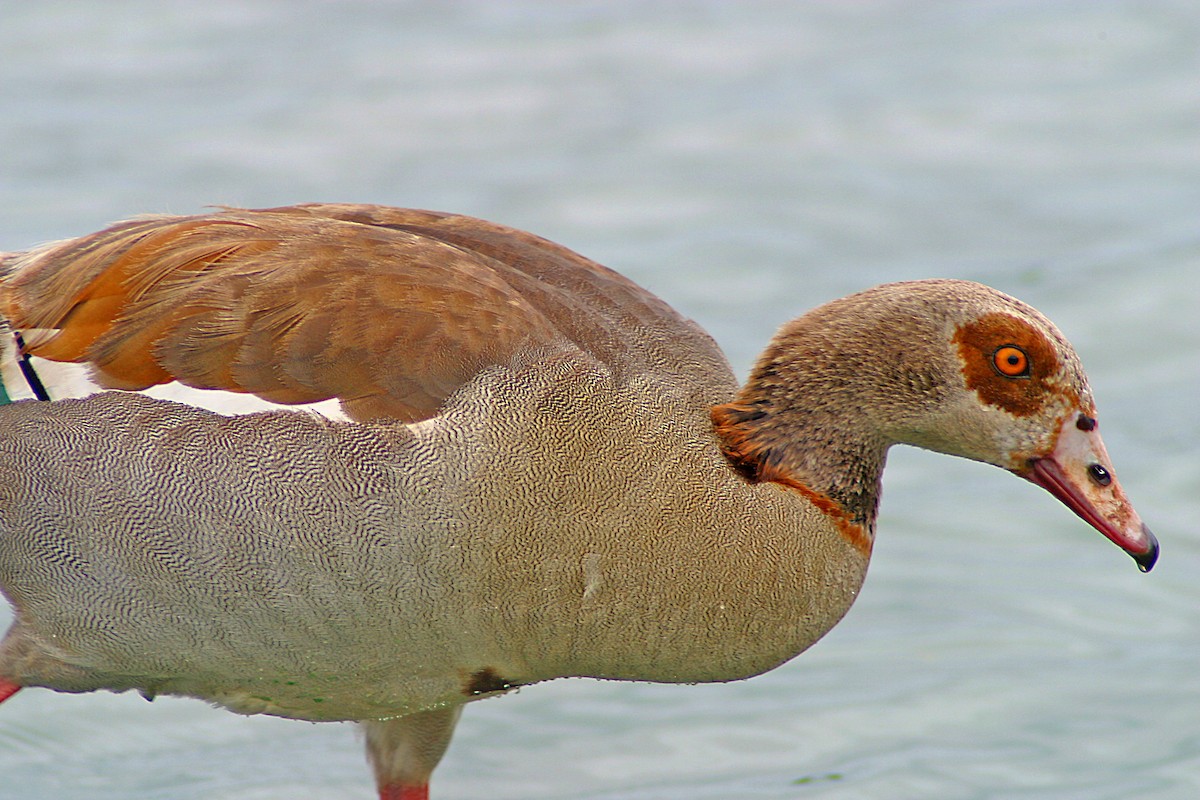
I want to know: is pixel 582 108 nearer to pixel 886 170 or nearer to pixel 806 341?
pixel 886 170

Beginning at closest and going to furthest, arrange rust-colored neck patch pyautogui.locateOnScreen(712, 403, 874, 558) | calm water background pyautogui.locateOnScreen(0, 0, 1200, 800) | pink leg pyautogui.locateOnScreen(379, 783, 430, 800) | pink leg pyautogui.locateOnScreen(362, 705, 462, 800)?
1. rust-colored neck patch pyautogui.locateOnScreen(712, 403, 874, 558)
2. pink leg pyautogui.locateOnScreen(362, 705, 462, 800)
3. pink leg pyautogui.locateOnScreen(379, 783, 430, 800)
4. calm water background pyautogui.locateOnScreen(0, 0, 1200, 800)

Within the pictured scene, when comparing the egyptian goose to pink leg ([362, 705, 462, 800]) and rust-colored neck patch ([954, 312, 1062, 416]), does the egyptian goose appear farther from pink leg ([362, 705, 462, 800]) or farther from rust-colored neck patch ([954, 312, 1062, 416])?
pink leg ([362, 705, 462, 800])

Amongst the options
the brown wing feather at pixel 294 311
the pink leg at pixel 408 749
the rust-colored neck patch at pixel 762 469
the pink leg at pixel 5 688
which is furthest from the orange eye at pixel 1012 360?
the pink leg at pixel 5 688

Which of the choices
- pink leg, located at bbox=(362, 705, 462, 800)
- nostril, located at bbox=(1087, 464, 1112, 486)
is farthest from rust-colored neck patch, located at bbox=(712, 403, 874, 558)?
pink leg, located at bbox=(362, 705, 462, 800)

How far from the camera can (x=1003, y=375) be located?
4.28 m

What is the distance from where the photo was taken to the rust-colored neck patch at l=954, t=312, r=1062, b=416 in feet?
14.0

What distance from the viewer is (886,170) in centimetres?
847

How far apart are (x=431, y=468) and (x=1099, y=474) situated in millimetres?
1519

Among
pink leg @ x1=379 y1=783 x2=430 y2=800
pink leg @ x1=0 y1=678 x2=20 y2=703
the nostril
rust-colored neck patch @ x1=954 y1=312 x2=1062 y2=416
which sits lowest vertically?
pink leg @ x1=379 y1=783 x2=430 y2=800

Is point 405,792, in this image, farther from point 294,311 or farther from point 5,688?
point 294,311

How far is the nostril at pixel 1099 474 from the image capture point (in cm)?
434

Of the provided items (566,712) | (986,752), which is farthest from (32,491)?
(986,752)

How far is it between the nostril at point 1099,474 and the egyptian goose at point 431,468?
0.03 ft

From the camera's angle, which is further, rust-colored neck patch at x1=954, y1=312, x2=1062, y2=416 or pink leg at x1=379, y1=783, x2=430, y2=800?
pink leg at x1=379, y1=783, x2=430, y2=800
